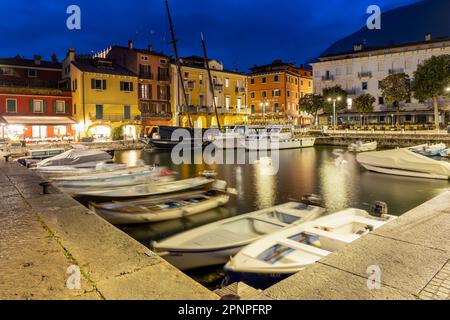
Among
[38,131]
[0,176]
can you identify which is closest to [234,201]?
[0,176]

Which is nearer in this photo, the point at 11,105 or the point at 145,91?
the point at 11,105

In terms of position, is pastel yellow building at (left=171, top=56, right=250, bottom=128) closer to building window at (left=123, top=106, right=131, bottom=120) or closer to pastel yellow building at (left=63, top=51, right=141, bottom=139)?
pastel yellow building at (left=63, top=51, right=141, bottom=139)

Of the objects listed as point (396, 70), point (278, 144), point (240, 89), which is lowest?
point (278, 144)

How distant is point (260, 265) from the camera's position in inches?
251

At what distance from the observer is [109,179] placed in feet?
59.5

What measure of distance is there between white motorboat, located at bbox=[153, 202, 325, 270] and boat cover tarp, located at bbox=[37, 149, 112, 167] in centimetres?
1557

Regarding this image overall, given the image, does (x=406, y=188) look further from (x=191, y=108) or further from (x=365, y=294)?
(x=191, y=108)

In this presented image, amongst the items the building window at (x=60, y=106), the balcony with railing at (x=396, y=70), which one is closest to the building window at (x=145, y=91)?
the building window at (x=60, y=106)

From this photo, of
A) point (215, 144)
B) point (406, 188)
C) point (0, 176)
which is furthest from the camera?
point (215, 144)

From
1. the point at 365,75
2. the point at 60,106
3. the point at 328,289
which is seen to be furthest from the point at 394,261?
the point at 365,75

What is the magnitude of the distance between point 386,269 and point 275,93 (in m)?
70.8

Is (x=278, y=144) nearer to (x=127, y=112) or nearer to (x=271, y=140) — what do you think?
(x=271, y=140)

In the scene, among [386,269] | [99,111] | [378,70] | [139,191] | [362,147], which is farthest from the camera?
[378,70]

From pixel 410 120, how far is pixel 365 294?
6374 centimetres
